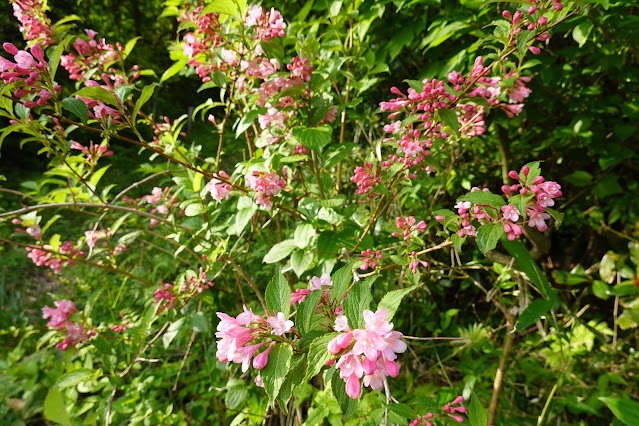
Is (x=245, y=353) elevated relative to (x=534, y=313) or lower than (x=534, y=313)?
elevated

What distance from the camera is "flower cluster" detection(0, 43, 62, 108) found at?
688 millimetres

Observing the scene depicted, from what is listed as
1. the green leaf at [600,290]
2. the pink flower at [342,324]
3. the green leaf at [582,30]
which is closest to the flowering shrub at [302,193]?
the pink flower at [342,324]

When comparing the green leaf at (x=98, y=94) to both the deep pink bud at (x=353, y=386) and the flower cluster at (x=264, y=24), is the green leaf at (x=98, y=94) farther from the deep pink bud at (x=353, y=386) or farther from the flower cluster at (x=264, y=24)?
the deep pink bud at (x=353, y=386)

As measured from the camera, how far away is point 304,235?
1049 millimetres

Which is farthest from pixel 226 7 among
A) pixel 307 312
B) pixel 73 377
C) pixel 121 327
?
pixel 73 377

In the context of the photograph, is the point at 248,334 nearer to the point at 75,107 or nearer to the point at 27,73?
the point at 75,107

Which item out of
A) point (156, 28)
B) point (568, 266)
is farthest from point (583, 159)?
point (156, 28)

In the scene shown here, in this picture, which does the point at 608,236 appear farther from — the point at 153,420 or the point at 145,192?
the point at 145,192

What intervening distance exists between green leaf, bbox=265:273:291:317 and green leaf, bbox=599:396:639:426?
0.71 metres

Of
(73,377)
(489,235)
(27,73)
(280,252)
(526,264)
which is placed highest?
(27,73)

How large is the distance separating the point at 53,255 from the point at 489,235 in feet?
5.36

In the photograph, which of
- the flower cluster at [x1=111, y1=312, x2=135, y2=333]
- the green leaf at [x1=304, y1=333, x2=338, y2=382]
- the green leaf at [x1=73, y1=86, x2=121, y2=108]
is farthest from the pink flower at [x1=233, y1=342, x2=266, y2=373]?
the flower cluster at [x1=111, y1=312, x2=135, y2=333]

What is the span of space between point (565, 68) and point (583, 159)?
0.51m

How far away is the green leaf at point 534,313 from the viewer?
847mm
